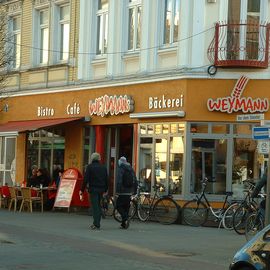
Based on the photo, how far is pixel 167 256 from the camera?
1289 cm

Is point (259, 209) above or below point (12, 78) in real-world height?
below

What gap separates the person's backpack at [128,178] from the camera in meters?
17.7

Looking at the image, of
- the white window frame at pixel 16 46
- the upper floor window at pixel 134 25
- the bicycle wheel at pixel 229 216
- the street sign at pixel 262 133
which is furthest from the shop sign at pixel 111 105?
the street sign at pixel 262 133

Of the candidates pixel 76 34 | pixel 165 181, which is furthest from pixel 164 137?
pixel 76 34

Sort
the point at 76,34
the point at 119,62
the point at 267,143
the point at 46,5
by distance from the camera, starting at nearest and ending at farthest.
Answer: the point at 267,143 < the point at 119,62 < the point at 76,34 < the point at 46,5

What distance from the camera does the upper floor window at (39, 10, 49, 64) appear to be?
88.1 ft

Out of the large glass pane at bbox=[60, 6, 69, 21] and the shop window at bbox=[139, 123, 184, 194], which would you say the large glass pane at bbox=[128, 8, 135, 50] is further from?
the large glass pane at bbox=[60, 6, 69, 21]

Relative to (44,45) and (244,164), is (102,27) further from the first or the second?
(244,164)

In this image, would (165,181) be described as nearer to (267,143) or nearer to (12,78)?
(267,143)

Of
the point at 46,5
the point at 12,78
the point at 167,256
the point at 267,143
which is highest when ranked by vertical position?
the point at 46,5

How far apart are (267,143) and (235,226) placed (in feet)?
11.5

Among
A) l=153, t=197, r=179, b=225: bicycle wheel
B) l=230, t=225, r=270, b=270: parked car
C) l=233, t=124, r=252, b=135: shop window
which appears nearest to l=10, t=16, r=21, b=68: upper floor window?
l=153, t=197, r=179, b=225: bicycle wheel

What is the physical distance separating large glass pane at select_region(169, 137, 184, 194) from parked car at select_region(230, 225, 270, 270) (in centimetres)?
1250

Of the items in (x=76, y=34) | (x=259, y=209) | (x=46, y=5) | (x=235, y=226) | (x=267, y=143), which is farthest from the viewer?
(x=46, y=5)
